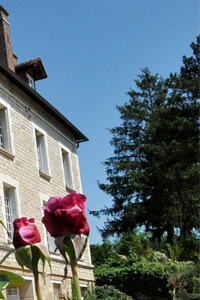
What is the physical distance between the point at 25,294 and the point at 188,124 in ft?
49.1

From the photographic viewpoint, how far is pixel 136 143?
33531 millimetres

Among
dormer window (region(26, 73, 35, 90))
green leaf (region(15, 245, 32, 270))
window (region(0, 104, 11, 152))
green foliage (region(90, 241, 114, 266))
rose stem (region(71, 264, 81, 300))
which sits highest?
dormer window (region(26, 73, 35, 90))

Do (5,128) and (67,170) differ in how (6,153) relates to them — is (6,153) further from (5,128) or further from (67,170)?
(67,170)

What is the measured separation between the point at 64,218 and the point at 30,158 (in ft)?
47.5

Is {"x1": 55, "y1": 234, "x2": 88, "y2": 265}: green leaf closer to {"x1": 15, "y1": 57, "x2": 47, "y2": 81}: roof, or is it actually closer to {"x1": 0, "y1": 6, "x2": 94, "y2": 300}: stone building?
{"x1": 0, "y1": 6, "x2": 94, "y2": 300}: stone building

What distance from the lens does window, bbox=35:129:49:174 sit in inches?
655

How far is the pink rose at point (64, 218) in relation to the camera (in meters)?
1.04

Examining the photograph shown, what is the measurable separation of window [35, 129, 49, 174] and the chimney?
239cm

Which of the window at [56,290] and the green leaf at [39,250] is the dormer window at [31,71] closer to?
the window at [56,290]

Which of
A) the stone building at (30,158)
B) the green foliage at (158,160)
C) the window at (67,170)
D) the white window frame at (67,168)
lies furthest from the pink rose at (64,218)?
the green foliage at (158,160)

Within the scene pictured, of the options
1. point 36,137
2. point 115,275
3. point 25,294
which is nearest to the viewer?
point 25,294

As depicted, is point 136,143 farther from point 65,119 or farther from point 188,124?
point 65,119

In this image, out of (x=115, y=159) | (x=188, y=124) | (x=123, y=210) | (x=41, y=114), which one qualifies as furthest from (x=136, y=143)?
(x=41, y=114)

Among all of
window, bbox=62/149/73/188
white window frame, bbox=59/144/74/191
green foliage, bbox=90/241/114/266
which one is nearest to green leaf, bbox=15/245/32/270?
white window frame, bbox=59/144/74/191
